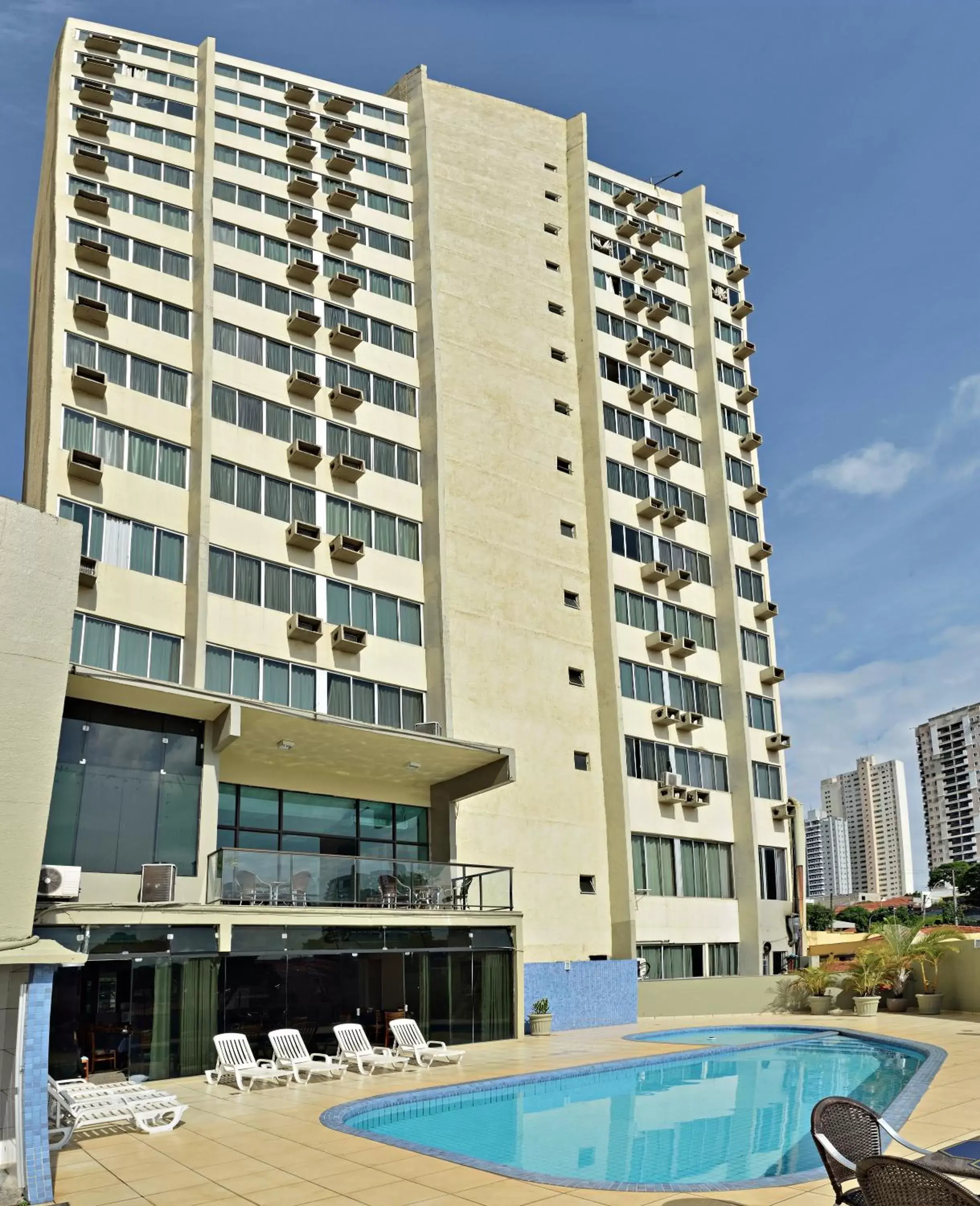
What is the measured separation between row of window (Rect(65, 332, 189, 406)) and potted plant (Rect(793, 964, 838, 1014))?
2411cm

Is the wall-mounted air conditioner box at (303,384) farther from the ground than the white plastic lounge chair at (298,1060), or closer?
farther from the ground

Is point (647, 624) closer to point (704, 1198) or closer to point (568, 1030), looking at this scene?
point (568, 1030)

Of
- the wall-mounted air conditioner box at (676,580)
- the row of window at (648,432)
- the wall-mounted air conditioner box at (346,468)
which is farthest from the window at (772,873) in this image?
the wall-mounted air conditioner box at (346,468)

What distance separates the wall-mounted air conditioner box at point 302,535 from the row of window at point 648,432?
13.6m

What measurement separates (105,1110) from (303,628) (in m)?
14.8

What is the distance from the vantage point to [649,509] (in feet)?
127

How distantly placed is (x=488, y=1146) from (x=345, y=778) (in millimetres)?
13971

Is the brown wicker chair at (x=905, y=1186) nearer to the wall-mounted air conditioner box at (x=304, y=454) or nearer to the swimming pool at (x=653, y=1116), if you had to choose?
the swimming pool at (x=653, y=1116)

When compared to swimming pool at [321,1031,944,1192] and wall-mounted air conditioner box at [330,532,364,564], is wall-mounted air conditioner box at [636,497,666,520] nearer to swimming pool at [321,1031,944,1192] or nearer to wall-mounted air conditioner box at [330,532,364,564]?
wall-mounted air conditioner box at [330,532,364,564]

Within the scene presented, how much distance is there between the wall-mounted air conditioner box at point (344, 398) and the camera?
3131cm

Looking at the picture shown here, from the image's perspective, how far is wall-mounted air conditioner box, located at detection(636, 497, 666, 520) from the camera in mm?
38562

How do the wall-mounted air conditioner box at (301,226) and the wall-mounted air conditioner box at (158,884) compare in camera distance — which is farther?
the wall-mounted air conditioner box at (301,226)

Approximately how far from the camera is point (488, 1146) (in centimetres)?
1427

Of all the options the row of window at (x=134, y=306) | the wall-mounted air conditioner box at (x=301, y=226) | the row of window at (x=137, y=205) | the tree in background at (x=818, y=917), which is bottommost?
the tree in background at (x=818, y=917)
